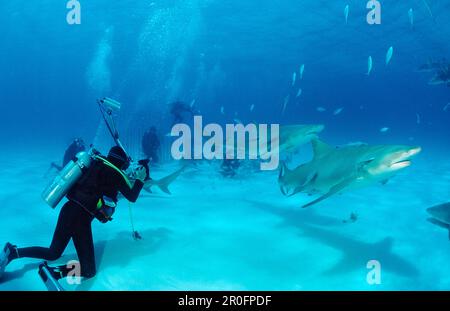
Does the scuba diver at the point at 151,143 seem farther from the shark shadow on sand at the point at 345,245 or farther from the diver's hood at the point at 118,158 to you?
the diver's hood at the point at 118,158

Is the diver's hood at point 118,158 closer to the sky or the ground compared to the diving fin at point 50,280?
closer to the sky

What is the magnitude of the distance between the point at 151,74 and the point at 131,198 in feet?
349

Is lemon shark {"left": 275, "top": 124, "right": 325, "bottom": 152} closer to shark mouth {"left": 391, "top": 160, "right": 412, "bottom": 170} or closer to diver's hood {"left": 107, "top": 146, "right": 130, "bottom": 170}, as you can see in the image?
shark mouth {"left": 391, "top": 160, "right": 412, "bottom": 170}

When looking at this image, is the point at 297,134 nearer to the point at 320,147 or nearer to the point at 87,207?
the point at 320,147

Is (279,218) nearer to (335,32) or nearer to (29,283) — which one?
(29,283)

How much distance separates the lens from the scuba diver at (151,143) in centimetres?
1409

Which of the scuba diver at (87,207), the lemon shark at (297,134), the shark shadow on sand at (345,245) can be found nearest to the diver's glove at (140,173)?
the scuba diver at (87,207)

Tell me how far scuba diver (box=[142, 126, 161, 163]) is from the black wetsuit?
982 centimetres

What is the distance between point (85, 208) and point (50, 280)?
2.92 ft

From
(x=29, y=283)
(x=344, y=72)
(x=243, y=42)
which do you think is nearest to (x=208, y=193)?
(x=29, y=283)

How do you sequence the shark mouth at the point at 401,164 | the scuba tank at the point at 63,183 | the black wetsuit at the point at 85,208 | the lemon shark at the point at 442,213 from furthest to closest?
the lemon shark at the point at 442,213 < the black wetsuit at the point at 85,208 < the scuba tank at the point at 63,183 < the shark mouth at the point at 401,164

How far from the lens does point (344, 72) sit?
6131 centimetres

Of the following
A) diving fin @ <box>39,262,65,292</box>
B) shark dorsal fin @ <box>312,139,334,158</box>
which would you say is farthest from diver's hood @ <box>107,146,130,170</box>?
shark dorsal fin @ <box>312,139,334,158</box>
